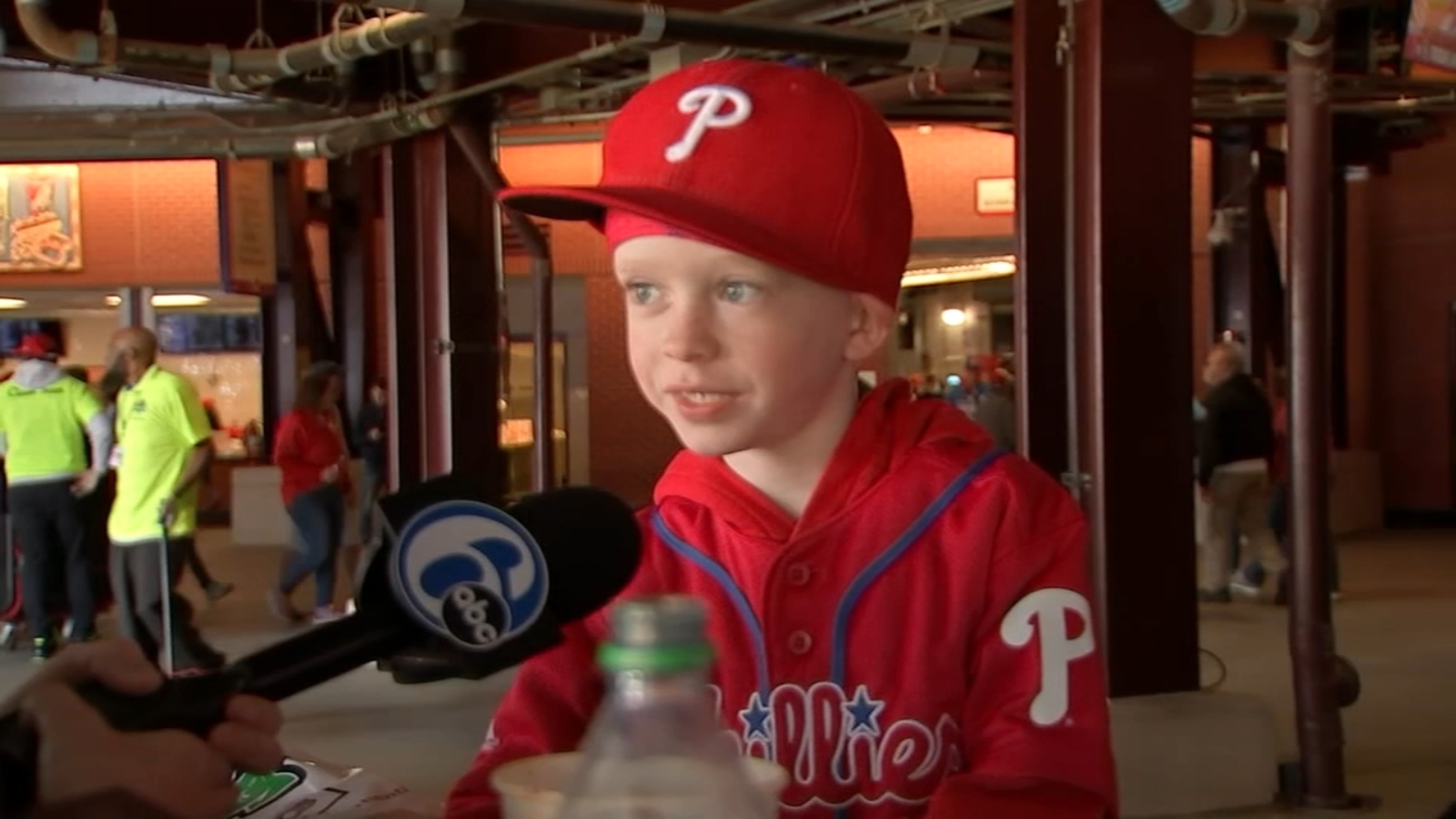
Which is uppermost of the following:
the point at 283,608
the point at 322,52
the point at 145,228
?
the point at 145,228

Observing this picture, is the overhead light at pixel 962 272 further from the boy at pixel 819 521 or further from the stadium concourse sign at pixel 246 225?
the boy at pixel 819 521

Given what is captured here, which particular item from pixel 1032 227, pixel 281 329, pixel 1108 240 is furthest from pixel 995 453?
pixel 281 329

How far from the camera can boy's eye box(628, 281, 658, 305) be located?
4.02ft

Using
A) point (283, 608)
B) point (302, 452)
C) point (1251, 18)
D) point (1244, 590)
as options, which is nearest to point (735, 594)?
point (1251, 18)

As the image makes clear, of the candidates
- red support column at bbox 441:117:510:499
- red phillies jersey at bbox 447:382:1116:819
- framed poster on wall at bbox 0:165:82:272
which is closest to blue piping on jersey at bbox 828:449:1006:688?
red phillies jersey at bbox 447:382:1116:819

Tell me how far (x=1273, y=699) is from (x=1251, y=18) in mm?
3536

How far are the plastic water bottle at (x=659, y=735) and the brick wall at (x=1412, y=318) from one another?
14.7 m

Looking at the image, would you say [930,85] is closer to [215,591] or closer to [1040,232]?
[1040,232]

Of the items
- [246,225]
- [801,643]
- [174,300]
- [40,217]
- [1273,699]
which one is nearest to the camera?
[801,643]

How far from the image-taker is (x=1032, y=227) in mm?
5078

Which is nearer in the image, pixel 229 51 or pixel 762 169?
pixel 762 169

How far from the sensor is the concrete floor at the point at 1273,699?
18.1 ft

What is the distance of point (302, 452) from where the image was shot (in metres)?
8.73

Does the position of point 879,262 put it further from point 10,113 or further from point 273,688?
point 10,113
